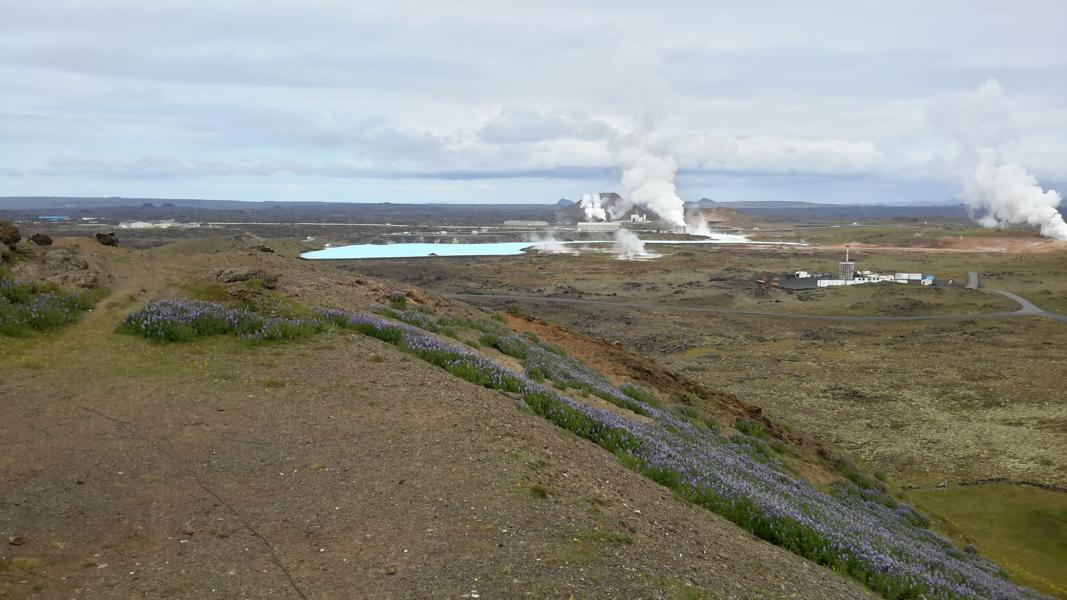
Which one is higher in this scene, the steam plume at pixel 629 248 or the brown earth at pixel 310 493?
the brown earth at pixel 310 493

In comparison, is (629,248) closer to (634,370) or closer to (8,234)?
(634,370)

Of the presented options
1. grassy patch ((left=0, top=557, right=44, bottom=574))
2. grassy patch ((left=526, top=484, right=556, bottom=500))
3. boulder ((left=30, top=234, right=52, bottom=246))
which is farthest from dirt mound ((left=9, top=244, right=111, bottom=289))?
grassy patch ((left=526, top=484, right=556, bottom=500))

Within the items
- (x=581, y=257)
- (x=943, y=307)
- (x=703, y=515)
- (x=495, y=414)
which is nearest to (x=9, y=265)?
(x=495, y=414)

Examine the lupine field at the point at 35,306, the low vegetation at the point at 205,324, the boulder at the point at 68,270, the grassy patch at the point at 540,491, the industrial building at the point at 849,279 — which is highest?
the boulder at the point at 68,270

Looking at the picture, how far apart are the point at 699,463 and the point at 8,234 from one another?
47.7ft

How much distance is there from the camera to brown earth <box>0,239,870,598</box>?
21.6 feet

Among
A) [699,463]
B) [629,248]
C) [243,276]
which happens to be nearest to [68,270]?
[243,276]

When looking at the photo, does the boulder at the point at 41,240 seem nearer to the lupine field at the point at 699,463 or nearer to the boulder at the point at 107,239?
the boulder at the point at 107,239

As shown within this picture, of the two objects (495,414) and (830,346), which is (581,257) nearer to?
(830,346)

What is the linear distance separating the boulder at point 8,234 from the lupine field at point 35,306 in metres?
1.48

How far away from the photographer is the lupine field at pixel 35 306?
11969 millimetres

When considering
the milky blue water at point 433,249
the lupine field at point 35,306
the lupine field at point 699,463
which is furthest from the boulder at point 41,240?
the milky blue water at point 433,249

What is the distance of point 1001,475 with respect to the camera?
92.0ft

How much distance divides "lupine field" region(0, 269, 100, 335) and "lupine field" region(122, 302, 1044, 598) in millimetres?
1118
